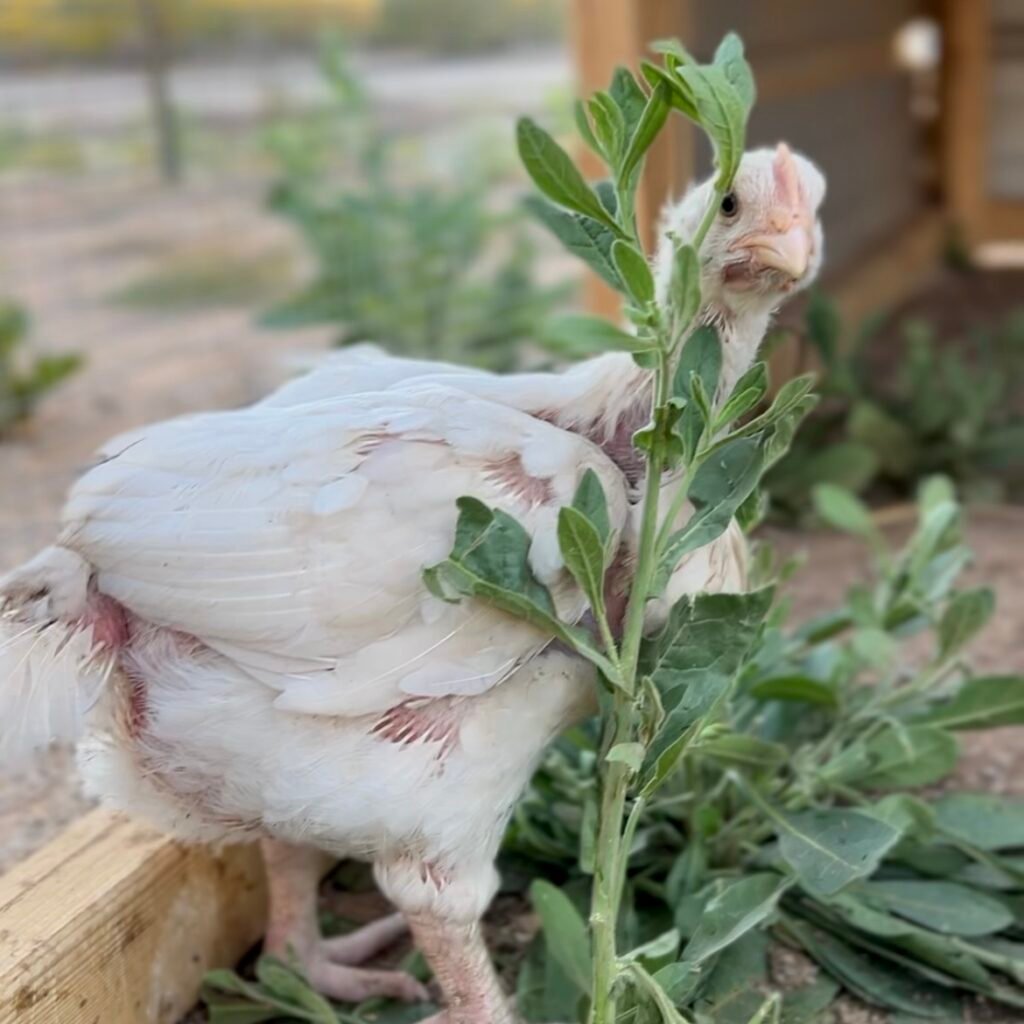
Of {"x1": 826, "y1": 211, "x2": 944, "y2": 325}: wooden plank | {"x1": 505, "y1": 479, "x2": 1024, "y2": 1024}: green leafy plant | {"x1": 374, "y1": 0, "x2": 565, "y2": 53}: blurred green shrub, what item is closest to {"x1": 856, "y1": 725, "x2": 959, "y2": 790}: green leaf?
{"x1": 505, "y1": 479, "x2": 1024, "y2": 1024}: green leafy plant

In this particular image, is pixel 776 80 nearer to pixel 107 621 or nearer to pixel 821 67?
pixel 821 67

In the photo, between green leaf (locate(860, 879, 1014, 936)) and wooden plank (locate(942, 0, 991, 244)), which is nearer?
green leaf (locate(860, 879, 1014, 936))

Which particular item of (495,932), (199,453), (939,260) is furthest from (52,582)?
(939,260)

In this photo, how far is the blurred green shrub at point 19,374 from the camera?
280 cm

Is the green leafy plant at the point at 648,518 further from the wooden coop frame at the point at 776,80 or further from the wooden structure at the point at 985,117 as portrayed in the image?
the wooden structure at the point at 985,117

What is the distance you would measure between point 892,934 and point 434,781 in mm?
443

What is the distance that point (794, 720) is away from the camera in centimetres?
134

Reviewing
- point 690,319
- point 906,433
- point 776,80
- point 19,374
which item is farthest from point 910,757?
point 19,374

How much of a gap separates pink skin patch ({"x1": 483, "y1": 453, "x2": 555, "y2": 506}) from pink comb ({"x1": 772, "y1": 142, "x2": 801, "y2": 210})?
0.79 ft

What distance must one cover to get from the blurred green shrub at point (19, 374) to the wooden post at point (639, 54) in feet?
4.33

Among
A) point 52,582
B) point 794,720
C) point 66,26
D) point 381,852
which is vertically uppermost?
point 66,26

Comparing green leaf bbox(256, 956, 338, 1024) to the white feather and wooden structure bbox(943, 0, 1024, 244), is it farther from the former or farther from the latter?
wooden structure bbox(943, 0, 1024, 244)

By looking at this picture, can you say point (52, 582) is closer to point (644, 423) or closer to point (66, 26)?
point (644, 423)

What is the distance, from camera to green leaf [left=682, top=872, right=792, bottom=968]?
0.96 metres
